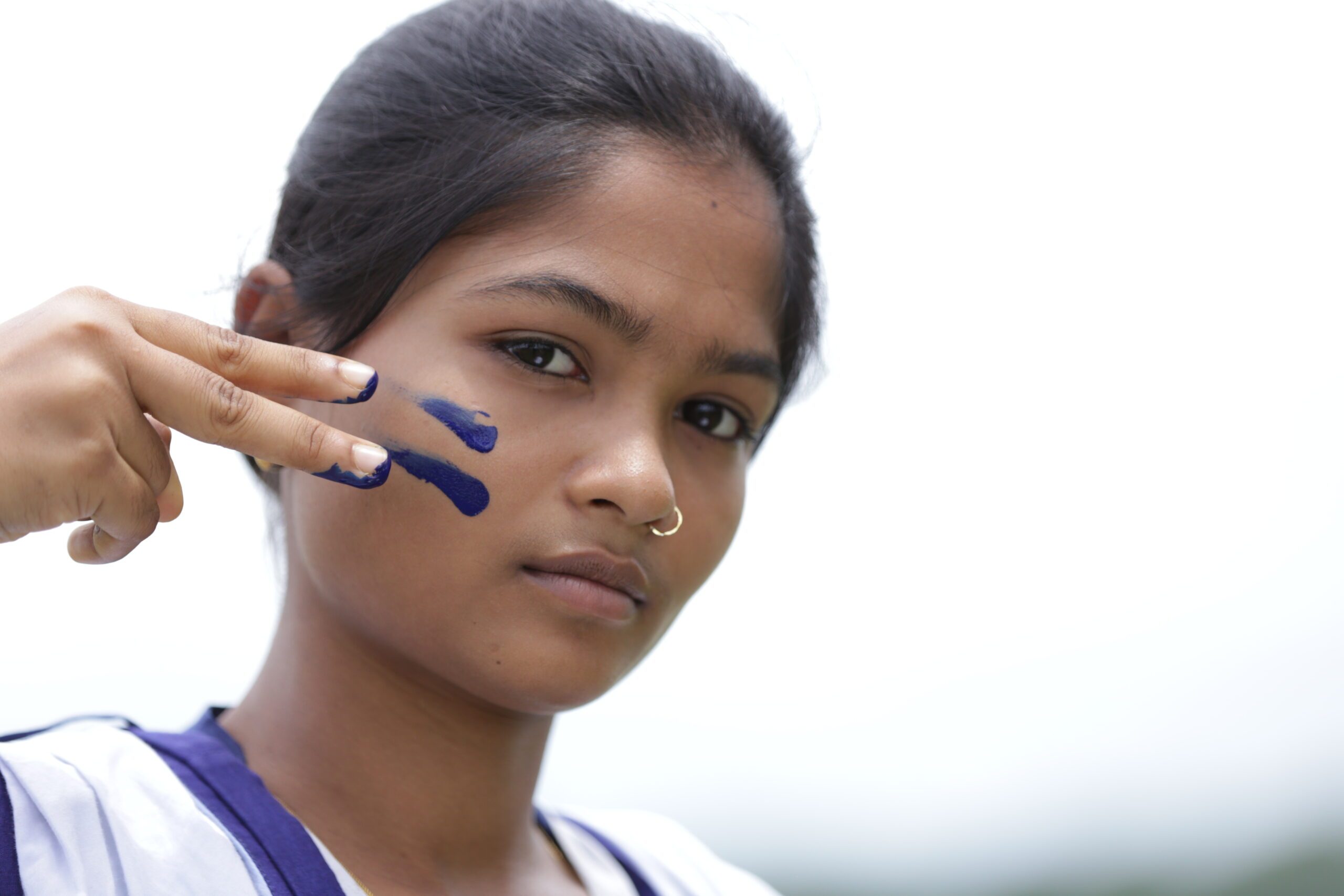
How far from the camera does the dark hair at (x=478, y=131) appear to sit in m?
1.39

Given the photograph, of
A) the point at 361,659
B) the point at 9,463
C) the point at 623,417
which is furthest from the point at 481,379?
the point at 9,463

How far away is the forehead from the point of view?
4.40 ft

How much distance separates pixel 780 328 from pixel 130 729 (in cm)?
100

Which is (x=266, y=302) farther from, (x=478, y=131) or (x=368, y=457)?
(x=368, y=457)

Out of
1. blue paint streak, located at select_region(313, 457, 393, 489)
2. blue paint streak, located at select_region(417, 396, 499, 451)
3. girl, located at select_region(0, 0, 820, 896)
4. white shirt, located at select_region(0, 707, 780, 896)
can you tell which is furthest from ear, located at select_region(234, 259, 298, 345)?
white shirt, located at select_region(0, 707, 780, 896)

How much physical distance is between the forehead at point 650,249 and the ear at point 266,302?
0.83 feet

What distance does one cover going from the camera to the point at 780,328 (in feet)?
5.46

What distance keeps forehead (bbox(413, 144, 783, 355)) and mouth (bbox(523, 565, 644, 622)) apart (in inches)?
11.6

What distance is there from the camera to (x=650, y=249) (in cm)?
137

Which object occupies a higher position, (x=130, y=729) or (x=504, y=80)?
(x=504, y=80)

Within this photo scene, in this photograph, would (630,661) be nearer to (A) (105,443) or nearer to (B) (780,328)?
(B) (780,328)

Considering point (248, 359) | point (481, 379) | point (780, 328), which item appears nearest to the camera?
point (248, 359)

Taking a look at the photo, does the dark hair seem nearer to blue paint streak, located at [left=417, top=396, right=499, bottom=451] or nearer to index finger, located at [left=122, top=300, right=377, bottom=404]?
blue paint streak, located at [left=417, top=396, right=499, bottom=451]

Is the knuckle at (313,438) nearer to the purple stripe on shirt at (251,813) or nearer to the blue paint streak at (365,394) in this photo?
the blue paint streak at (365,394)
